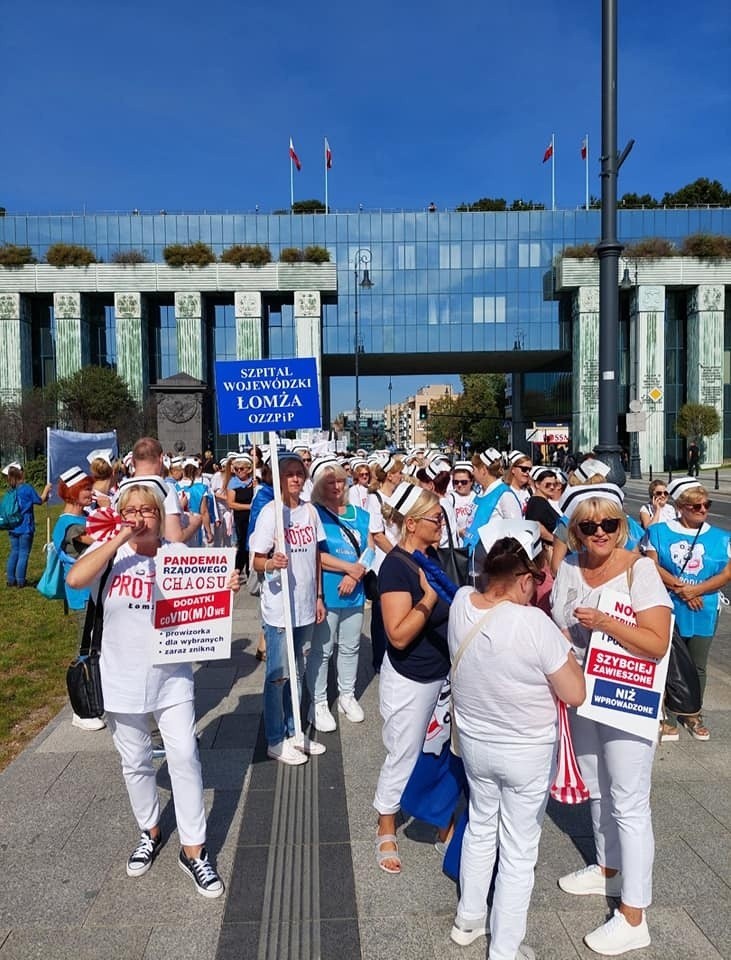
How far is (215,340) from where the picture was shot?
2103 inches

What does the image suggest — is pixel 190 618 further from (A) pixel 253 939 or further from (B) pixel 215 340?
(B) pixel 215 340

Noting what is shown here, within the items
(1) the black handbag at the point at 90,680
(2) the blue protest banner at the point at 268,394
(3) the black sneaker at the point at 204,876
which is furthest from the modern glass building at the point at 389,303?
(3) the black sneaker at the point at 204,876

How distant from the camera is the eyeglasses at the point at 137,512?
3598mm

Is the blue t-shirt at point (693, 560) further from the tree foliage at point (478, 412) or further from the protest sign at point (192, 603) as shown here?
the tree foliage at point (478, 412)

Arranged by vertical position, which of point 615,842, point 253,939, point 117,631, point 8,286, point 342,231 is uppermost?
point 342,231

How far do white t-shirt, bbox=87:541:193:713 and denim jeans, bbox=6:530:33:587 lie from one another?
30.1 feet

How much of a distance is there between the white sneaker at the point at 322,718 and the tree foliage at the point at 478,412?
68013mm

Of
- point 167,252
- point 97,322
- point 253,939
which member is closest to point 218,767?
point 253,939

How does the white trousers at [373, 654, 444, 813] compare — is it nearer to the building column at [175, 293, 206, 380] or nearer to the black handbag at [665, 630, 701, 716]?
the black handbag at [665, 630, 701, 716]

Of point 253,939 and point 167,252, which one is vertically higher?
point 167,252

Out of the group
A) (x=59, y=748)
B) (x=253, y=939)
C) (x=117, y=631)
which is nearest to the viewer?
(x=253, y=939)

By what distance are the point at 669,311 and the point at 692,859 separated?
51.4m

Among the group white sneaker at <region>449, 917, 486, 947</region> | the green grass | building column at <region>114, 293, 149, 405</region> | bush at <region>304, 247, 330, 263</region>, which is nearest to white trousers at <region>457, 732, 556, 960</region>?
white sneaker at <region>449, 917, 486, 947</region>

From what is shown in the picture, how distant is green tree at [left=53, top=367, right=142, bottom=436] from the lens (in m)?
43.7
